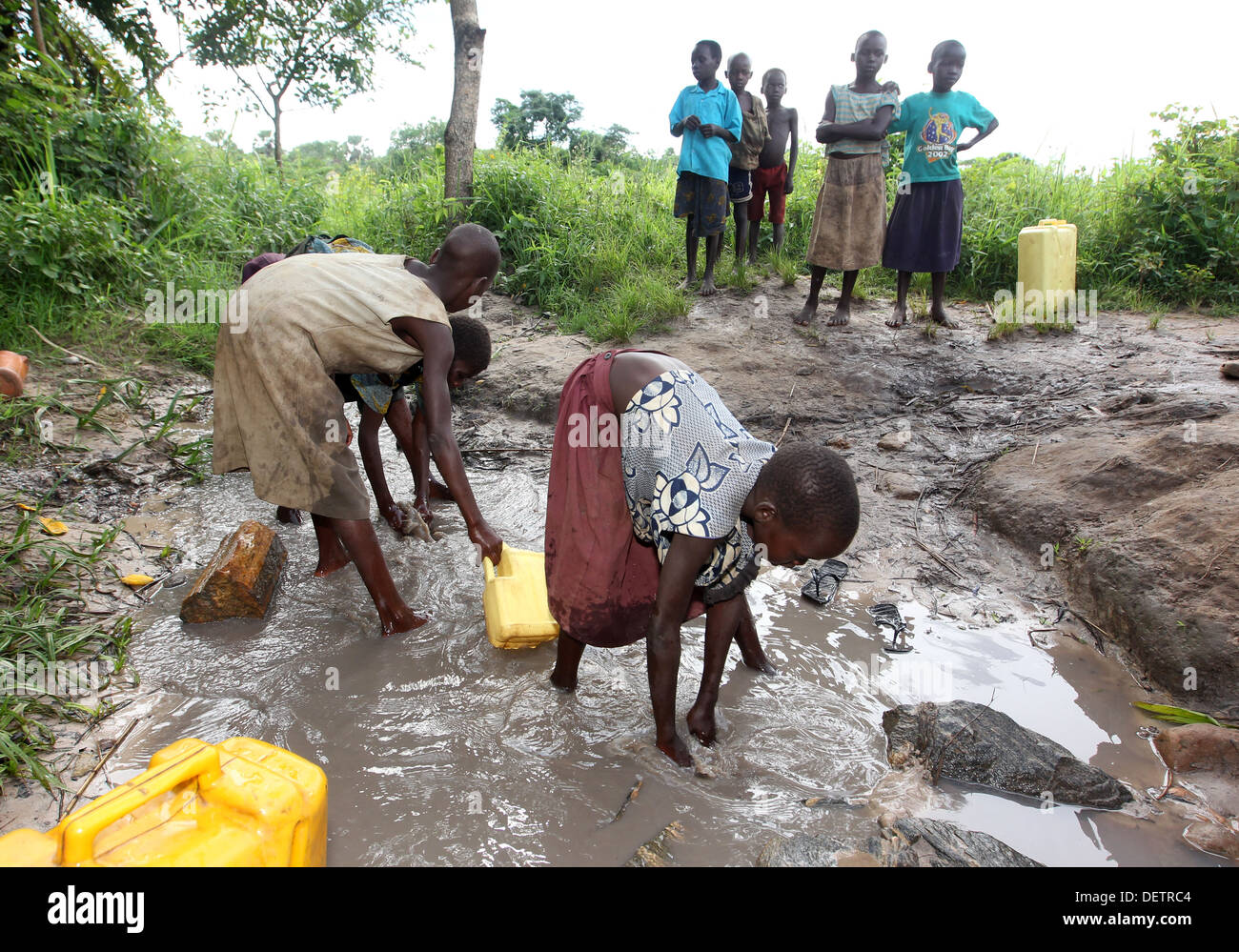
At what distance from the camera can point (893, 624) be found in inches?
111

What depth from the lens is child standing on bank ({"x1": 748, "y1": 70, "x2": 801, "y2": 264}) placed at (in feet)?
20.7

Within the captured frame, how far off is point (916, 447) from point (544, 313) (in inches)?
119

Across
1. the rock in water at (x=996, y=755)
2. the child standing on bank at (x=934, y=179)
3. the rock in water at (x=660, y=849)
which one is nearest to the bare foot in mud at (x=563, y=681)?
the rock in water at (x=660, y=849)

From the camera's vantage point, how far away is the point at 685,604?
187 cm

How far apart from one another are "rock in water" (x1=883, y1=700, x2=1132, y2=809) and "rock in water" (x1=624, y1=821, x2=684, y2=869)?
2.31 feet

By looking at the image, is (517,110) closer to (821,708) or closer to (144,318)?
(144,318)

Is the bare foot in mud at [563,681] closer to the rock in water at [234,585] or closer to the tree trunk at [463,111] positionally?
the rock in water at [234,585]

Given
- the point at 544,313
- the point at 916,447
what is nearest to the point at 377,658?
the point at 916,447

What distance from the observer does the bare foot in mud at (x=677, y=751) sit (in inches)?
82.7

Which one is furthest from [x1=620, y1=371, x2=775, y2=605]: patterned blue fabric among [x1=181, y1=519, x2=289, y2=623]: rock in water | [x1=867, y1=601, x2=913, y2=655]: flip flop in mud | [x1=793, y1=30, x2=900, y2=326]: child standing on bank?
[x1=793, y1=30, x2=900, y2=326]: child standing on bank

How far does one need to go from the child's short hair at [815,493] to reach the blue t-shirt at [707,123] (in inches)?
165

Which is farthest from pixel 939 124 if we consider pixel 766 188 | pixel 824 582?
pixel 824 582

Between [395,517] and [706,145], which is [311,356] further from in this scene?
[706,145]

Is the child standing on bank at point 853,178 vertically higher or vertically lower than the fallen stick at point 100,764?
higher
